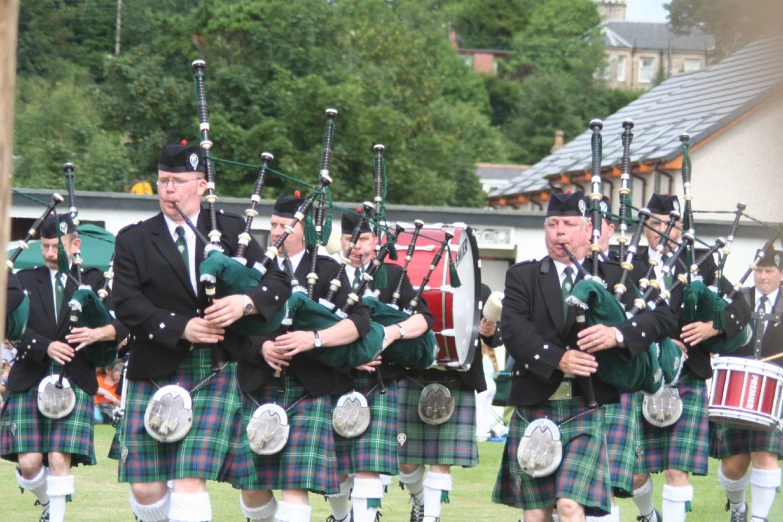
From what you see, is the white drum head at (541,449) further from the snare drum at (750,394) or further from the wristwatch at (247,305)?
the snare drum at (750,394)

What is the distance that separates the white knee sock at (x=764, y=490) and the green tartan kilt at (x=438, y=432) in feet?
5.14

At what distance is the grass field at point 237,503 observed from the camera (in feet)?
23.4

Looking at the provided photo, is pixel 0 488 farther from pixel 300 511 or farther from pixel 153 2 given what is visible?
pixel 153 2

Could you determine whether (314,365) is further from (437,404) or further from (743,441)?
(743,441)

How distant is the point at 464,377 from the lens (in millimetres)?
6941

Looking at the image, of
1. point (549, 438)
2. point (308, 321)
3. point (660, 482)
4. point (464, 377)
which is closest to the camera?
point (549, 438)

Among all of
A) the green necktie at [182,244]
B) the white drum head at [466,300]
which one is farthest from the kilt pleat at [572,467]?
the white drum head at [466,300]

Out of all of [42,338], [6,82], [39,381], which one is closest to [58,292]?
[42,338]

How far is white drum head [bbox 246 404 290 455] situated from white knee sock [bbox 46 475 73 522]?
1.52m

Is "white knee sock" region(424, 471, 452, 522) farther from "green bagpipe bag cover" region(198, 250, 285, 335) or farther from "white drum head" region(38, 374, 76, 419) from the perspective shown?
"green bagpipe bag cover" region(198, 250, 285, 335)

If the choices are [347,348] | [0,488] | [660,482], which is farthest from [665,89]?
[347,348]

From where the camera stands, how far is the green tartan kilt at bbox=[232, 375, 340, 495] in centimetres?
507

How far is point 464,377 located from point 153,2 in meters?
30.4

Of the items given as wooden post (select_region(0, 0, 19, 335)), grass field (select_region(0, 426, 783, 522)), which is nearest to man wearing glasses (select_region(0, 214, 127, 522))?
grass field (select_region(0, 426, 783, 522))
